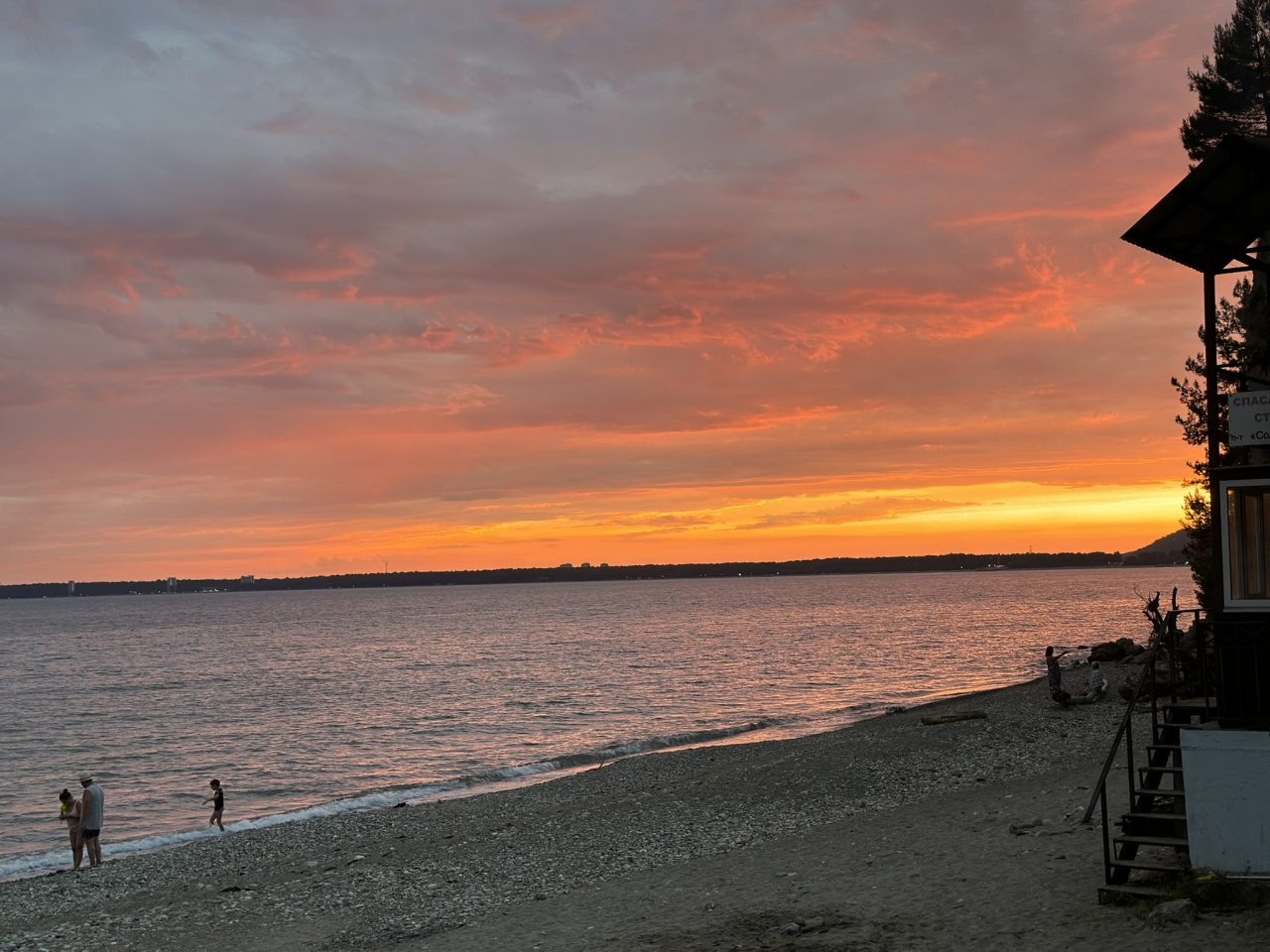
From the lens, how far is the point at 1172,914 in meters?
12.2

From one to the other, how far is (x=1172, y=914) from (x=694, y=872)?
27.2ft

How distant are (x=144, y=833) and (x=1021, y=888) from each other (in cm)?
2741

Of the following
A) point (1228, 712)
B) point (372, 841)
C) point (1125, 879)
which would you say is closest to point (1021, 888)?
point (1125, 879)

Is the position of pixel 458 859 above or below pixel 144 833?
above

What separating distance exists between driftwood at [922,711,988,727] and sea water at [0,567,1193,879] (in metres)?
10.2

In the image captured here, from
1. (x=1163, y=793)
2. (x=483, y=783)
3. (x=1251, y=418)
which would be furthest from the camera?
(x=483, y=783)

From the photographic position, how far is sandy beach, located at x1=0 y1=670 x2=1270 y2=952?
46.0 feet

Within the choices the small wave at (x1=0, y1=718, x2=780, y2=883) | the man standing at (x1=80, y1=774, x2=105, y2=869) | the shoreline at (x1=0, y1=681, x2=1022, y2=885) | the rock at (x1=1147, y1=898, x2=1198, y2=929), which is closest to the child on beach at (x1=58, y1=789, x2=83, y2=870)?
the man standing at (x1=80, y1=774, x2=105, y2=869)

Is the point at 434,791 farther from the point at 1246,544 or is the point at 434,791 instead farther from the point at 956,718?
the point at 1246,544

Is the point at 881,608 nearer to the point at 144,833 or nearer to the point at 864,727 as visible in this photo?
the point at 864,727

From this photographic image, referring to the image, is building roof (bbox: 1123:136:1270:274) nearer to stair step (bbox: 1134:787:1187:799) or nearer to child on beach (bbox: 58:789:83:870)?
stair step (bbox: 1134:787:1187:799)

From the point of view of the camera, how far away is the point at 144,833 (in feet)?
108

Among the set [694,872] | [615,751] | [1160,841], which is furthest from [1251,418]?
[615,751]

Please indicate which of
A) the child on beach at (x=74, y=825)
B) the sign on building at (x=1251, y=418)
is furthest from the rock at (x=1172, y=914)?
the child on beach at (x=74, y=825)
